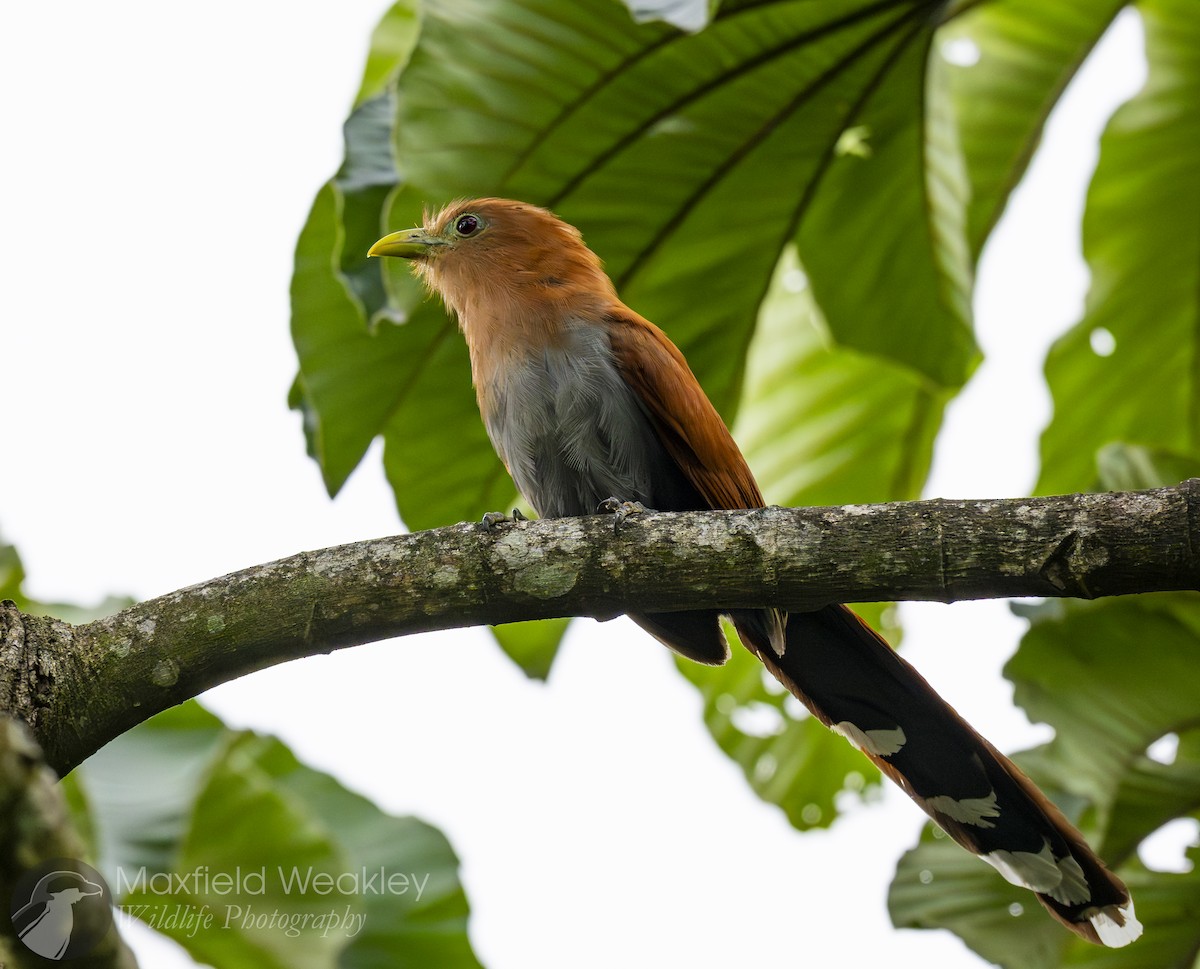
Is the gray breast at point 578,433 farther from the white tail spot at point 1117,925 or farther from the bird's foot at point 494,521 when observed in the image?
the white tail spot at point 1117,925

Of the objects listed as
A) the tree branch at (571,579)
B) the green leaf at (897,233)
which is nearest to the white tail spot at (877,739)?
the tree branch at (571,579)

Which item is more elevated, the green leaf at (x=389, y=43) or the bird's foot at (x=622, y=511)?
the green leaf at (x=389, y=43)

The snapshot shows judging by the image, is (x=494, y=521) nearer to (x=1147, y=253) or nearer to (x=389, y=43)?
(x=389, y=43)

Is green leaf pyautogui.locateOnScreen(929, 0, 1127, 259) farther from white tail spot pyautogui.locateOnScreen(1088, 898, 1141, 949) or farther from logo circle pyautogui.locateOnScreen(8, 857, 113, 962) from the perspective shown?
logo circle pyautogui.locateOnScreen(8, 857, 113, 962)

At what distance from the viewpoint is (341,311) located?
371 cm

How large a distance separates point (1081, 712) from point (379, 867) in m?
2.31

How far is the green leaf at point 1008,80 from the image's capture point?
446 centimetres

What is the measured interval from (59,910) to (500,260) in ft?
9.75

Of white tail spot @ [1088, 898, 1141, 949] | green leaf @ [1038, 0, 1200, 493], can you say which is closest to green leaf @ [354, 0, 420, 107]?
green leaf @ [1038, 0, 1200, 493]

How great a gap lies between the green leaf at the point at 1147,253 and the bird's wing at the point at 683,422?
1.62 meters

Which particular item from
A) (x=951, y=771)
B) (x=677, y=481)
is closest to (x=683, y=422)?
(x=677, y=481)

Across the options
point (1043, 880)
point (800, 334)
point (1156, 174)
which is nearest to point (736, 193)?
point (800, 334)

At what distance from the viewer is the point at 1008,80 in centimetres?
459

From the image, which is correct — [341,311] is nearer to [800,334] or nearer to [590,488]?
[590,488]
